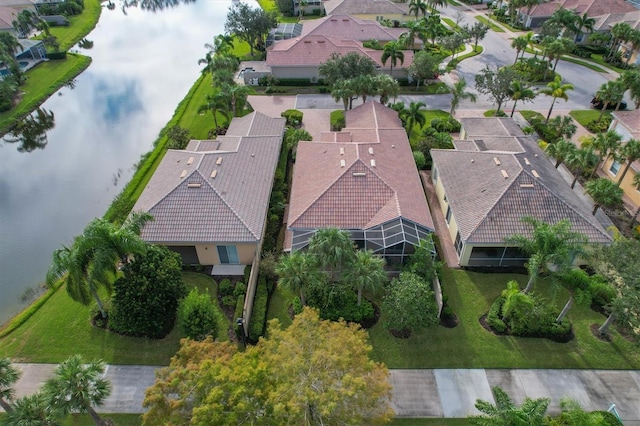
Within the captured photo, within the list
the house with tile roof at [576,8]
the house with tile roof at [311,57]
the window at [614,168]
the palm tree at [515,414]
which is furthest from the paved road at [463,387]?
the house with tile roof at [576,8]

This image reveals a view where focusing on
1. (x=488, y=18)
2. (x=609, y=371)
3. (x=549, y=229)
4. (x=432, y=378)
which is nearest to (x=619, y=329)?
(x=609, y=371)

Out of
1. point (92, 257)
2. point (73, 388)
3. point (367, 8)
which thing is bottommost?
point (73, 388)

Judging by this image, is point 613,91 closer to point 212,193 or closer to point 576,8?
point 212,193

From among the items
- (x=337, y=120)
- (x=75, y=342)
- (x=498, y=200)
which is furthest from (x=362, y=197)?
(x=75, y=342)

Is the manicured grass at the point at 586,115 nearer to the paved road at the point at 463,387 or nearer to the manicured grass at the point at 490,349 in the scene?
the manicured grass at the point at 490,349

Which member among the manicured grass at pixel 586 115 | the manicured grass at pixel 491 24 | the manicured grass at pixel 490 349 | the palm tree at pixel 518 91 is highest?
the palm tree at pixel 518 91

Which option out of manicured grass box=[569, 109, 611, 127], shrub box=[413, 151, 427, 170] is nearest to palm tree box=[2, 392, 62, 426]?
shrub box=[413, 151, 427, 170]

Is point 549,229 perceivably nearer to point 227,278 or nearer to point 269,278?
point 269,278
